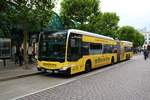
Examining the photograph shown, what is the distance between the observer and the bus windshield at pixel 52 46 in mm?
16297

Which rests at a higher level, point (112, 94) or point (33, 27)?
point (33, 27)

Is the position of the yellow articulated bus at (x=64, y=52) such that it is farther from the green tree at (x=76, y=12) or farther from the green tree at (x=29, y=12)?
the green tree at (x=76, y=12)

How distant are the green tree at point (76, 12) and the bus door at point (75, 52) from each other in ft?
47.6

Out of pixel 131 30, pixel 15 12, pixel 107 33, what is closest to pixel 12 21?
pixel 15 12

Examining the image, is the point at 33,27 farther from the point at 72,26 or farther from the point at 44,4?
the point at 72,26

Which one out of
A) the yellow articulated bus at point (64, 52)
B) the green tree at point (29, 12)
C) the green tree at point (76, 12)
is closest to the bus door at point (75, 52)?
the yellow articulated bus at point (64, 52)

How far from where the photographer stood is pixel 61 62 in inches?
632

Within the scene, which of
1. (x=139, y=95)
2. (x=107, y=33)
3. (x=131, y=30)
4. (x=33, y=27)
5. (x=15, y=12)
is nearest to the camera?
(x=139, y=95)

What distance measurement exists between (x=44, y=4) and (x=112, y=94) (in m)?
10.2

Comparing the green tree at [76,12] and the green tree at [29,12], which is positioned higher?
the green tree at [76,12]

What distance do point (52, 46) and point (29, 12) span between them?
10.6ft

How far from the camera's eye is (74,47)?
667 inches

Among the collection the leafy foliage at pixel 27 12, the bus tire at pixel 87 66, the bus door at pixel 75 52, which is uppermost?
the leafy foliage at pixel 27 12

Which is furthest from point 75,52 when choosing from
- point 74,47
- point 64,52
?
point 64,52
